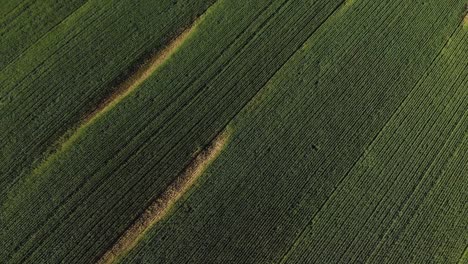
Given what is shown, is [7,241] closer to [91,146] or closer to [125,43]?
[91,146]

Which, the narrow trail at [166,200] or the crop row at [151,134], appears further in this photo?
the narrow trail at [166,200]

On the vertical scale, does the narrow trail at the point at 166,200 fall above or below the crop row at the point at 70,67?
below

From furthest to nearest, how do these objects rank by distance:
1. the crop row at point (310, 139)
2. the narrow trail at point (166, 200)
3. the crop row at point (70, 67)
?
the crop row at point (310, 139), the crop row at point (70, 67), the narrow trail at point (166, 200)

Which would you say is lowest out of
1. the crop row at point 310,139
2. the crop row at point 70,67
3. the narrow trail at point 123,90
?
the crop row at point 310,139

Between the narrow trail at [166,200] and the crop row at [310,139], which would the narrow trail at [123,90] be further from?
the crop row at [310,139]

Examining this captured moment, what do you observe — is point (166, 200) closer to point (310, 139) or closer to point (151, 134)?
point (151, 134)

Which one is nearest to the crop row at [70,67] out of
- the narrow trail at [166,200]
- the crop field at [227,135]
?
the crop field at [227,135]

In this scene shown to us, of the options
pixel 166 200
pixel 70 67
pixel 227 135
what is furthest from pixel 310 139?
pixel 70 67

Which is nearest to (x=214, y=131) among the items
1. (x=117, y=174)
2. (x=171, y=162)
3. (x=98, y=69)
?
(x=171, y=162)
